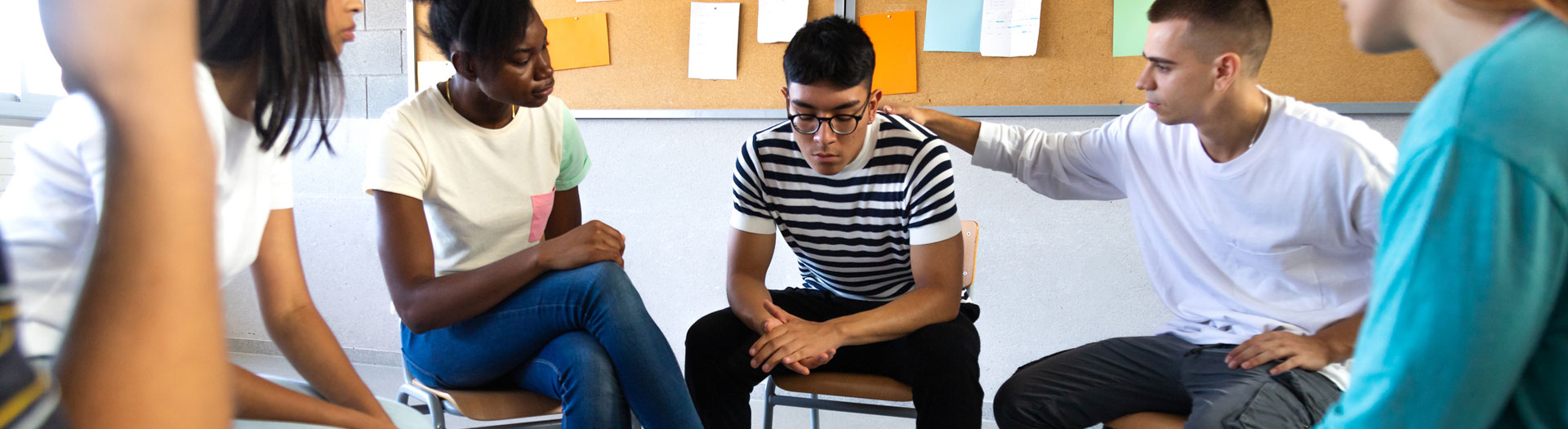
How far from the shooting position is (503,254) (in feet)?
5.18

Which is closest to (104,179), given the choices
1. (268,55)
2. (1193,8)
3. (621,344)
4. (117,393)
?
(117,393)

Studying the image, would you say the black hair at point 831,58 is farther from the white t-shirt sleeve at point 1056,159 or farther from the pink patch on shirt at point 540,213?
the pink patch on shirt at point 540,213

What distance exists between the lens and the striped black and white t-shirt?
5.37ft

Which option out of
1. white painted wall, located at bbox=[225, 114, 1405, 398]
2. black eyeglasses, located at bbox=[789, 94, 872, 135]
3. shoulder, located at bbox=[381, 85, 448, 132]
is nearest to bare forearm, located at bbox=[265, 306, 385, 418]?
shoulder, located at bbox=[381, 85, 448, 132]

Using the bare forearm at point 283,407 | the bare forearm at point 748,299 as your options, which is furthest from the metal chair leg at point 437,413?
the bare forearm at point 748,299

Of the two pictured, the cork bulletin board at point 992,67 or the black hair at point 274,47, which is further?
the cork bulletin board at point 992,67

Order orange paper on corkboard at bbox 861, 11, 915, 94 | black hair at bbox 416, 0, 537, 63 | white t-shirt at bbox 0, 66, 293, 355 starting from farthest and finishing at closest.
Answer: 1. orange paper on corkboard at bbox 861, 11, 915, 94
2. black hair at bbox 416, 0, 537, 63
3. white t-shirt at bbox 0, 66, 293, 355

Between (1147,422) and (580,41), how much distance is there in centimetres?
200

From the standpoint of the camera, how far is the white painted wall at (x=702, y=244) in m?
2.43

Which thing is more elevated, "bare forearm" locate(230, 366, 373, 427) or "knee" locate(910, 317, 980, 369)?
"bare forearm" locate(230, 366, 373, 427)

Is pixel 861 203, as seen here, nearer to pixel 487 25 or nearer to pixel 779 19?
pixel 487 25

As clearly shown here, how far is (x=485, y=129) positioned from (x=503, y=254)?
9.1 inches

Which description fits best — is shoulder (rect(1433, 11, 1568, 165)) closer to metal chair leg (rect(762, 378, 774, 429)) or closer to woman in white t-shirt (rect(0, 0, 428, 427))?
woman in white t-shirt (rect(0, 0, 428, 427))

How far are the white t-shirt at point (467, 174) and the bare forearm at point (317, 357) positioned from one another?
0.34m
